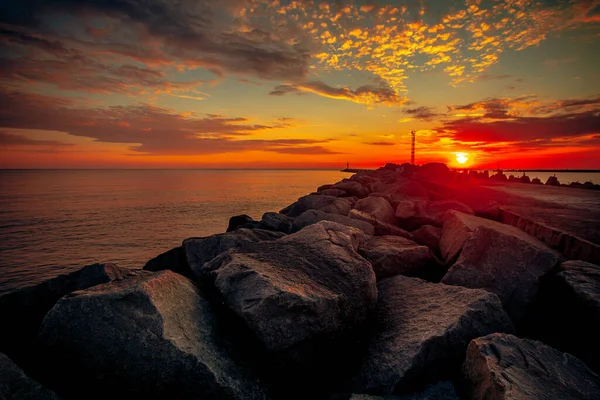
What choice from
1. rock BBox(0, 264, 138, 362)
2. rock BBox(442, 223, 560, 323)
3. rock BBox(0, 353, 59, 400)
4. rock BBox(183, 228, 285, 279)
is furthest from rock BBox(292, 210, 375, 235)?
rock BBox(0, 353, 59, 400)

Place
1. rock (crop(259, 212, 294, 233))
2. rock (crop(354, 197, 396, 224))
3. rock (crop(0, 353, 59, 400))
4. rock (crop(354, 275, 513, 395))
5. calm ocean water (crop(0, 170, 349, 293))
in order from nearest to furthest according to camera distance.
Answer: rock (crop(0, 353, 59, 400)), rock (crop(354, 275, 513, 395)), rock (crop(259, 212, 294, 233)), rock (crop(354, 197, 396, 224)), calm ocean water (crop(0, 170, 349, 293))

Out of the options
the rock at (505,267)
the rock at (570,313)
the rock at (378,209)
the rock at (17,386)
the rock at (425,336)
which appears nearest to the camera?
the rock at (17,386)

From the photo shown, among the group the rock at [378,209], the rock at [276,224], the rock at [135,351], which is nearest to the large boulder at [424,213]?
the rock at [378,209]

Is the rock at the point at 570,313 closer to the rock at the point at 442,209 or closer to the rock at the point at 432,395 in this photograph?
the rock at the point at 432,395

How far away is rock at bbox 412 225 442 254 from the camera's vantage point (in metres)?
6.42

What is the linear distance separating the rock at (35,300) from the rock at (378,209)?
6448mm

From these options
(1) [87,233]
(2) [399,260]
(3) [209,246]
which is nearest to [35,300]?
(3) [209,246]

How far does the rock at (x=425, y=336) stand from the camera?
2.53 meters

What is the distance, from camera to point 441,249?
596cm

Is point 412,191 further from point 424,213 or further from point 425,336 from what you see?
point 425,336

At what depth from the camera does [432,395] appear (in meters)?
2.40

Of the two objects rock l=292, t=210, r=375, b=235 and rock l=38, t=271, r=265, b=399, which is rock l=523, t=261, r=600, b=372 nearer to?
rock l=292, t=210, r=375, b=235

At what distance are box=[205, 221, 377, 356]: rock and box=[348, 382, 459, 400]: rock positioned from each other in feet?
1.95

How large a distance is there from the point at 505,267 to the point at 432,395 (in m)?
Answer: 2.30
